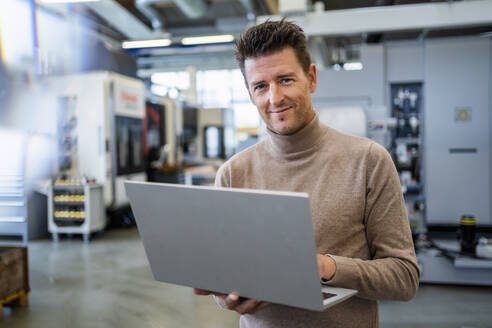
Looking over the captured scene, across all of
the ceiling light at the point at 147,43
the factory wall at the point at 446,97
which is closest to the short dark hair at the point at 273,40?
the factory wall at the point at 446,97

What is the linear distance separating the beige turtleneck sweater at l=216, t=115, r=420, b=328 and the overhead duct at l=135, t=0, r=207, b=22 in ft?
24.8

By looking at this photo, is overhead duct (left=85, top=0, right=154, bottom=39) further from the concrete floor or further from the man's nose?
the man's nose

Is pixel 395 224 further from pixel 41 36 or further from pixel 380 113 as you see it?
pixel 41 36

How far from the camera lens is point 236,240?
2.89ft

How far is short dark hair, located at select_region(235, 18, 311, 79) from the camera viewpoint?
1077 millimetres

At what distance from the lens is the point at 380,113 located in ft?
13.4

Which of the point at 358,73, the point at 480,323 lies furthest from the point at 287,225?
the point at 358,73

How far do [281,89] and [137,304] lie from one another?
3.08 m

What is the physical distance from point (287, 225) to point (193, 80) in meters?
9.76

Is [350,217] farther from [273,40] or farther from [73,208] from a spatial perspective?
[73,208]

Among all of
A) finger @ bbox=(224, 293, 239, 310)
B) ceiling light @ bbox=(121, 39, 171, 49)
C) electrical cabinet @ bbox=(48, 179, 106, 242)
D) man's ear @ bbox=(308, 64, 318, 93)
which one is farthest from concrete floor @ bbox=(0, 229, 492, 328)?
ceiling light @ bbox=(121, 39, 171, 49)

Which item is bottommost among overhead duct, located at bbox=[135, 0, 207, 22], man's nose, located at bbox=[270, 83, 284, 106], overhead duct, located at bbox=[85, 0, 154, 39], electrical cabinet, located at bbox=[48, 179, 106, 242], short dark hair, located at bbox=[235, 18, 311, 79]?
electrical cabinet, located at bbox=[48, 179, 106, 242]

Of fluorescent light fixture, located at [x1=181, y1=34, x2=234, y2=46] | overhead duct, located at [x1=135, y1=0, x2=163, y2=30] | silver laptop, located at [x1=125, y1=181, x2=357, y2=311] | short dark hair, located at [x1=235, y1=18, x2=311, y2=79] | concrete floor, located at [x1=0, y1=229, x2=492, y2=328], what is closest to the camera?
silver laptop, located at [x1=125, y1=181, x2=357, y2=311]

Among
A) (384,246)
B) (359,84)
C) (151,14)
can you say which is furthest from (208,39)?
(384,246)
